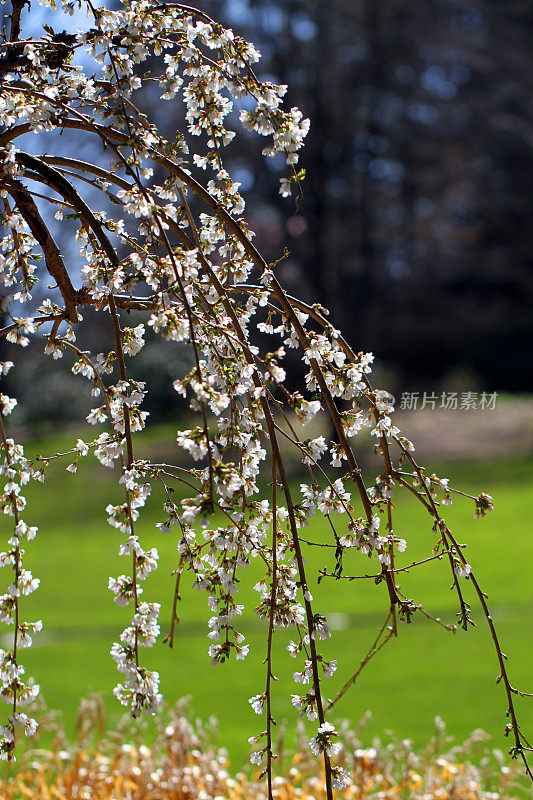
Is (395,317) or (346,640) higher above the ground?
(395,317)

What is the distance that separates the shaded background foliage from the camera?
37.4 ft

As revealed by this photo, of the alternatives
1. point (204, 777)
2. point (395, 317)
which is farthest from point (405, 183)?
point (204, 777)

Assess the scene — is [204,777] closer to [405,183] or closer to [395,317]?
[395,317]

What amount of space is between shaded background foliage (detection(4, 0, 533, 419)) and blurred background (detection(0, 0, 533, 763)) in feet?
0.10

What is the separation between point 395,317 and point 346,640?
32.5 feet

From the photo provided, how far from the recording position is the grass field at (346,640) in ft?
12.8

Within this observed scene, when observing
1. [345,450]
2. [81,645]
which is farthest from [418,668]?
[345,450]

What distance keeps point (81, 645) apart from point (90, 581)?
1.54 metres

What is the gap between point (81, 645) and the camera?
17.0ft

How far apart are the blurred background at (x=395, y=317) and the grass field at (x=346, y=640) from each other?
20 millimetres

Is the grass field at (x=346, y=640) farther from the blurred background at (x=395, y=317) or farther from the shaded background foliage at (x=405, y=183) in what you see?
the shaded background foliage at (x=405, y=183)

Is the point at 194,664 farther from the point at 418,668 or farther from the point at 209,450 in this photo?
the point at 209,450

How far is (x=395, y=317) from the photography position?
14.4m

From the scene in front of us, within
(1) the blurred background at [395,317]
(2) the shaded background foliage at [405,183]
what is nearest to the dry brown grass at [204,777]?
(1) the blurred background at [395,317]
